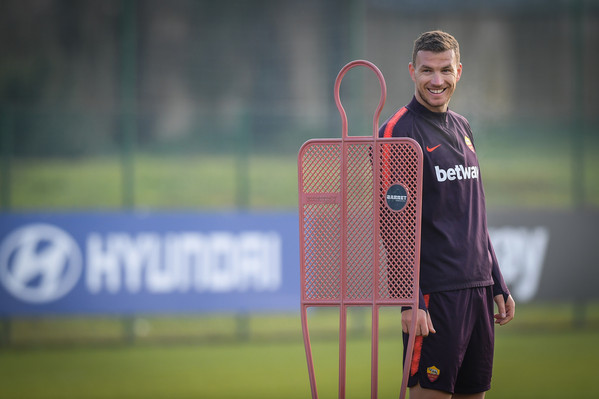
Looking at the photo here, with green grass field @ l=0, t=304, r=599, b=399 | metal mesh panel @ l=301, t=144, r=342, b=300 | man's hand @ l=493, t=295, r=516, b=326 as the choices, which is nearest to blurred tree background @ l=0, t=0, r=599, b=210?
green grass field @ l=0, t=304, r=599, b=399

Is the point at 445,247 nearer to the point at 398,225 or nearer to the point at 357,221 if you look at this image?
the point at 398,225

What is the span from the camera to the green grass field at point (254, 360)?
6.78 metres

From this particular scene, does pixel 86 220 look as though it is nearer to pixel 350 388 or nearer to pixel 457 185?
pixel 350 388

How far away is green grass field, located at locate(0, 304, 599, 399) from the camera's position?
6.78 m

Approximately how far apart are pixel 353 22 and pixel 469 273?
277 inches

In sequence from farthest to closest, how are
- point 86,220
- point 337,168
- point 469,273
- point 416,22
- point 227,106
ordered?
point 416,22 < point 227,106 < point 86,220 < point 469,273 < point 337,168

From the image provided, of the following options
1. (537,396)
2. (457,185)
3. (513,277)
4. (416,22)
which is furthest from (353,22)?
(457,185)

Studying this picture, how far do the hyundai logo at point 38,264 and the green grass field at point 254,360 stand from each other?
2.10 feet

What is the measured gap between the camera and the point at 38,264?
8672 millimetres

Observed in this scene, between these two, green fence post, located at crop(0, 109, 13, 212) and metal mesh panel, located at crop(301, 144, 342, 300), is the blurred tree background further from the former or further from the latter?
metal mesh panel, located at crop(301, 144, 342, 300)

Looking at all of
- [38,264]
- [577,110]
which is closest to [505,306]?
[38,264]

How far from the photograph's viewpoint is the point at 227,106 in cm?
1341

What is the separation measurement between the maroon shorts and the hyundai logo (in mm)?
5803

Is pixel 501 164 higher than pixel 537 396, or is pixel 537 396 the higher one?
pixel 501 164
